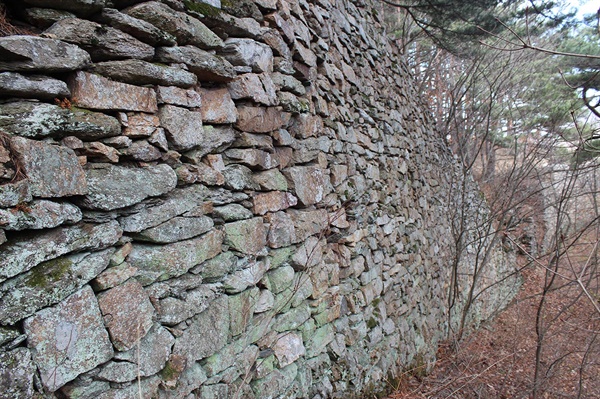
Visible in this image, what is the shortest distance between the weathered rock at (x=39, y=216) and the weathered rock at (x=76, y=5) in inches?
30.2

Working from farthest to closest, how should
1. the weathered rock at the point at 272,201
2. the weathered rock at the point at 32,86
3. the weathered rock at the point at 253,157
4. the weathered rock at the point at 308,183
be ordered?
the weathered rock at the point at 308,183 → the weathered rock at the point at 272,201 → the weathered rock at the point at 253,157 → the weathered rock at the point at 32,86

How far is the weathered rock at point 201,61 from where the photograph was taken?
1787mm

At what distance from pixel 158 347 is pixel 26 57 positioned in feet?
3.87

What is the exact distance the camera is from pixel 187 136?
1827 millimetres

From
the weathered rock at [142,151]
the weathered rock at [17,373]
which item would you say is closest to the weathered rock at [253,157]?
the weathered rock at [142,151]

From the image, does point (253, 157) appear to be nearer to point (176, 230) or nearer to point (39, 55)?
point (176, 230)

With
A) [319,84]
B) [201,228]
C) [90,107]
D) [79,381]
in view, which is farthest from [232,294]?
[319,84]

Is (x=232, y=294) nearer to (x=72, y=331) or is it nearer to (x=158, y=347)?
(x=158, y=347)

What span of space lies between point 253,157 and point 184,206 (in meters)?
0.55

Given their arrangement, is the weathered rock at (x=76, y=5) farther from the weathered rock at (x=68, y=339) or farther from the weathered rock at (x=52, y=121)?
the weathered rock at (x=68, y=339)

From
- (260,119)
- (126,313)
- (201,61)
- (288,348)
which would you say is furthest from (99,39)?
(288,348)

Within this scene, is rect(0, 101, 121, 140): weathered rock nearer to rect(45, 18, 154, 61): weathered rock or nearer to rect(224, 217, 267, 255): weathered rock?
rect(45, 18, 154, 61): weathered rock

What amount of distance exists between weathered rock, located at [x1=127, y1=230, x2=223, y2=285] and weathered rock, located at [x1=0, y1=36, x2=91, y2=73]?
→ 735 millimetres

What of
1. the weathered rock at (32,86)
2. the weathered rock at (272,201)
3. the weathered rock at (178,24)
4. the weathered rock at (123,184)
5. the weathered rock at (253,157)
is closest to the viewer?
the weathered rock at (32,86)
